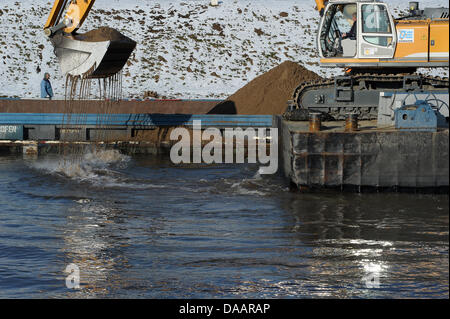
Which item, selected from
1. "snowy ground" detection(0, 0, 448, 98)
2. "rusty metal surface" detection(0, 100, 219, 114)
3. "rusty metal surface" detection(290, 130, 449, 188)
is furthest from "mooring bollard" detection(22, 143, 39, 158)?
"snowy ground" detection(0, 0, 448, 98)

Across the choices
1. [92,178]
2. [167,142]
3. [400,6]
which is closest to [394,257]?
[92,178]

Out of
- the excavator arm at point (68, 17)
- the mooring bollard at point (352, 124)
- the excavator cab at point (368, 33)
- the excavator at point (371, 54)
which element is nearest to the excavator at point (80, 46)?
the excavator arm at point (68, 17)

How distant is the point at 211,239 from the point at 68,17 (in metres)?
7.92

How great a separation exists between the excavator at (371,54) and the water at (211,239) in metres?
2.82

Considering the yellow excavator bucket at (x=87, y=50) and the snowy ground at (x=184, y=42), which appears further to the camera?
the snowy ground at (x=184, y=42)

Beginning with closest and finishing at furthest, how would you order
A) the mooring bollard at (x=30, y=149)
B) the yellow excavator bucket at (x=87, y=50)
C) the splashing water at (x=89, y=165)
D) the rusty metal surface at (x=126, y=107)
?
the yellow excavator bucket at (x=87, y=50) < the splashing water at (x=89, y=165) < the mooring bollard at (x=30, y=149) < the rusty metal surface at (x=126, y=107)

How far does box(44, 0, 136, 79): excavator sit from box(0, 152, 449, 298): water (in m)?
2.43

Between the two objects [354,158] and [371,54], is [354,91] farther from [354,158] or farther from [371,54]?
[354,158]

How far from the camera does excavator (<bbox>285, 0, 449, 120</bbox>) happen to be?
15336 millimetres

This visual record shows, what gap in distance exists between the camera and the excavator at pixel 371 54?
15.3 metres

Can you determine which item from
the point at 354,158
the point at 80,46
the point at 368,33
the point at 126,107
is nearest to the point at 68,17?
the point at 80,46

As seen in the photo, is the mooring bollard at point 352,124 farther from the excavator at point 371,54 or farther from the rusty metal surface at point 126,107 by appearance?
the rusty metal surface at point 126,107

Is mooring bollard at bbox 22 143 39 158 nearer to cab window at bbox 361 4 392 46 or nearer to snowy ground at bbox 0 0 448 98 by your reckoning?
cab window at bbox 361 4 392 46

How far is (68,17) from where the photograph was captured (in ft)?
51.4
